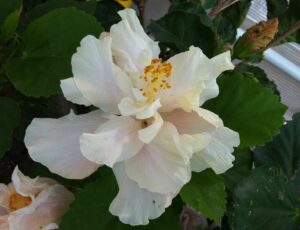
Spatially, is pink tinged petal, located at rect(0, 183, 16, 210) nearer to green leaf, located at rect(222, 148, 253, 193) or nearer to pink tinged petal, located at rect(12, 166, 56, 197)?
pink tinged petal, located at rect(12, 166, 56, 197)

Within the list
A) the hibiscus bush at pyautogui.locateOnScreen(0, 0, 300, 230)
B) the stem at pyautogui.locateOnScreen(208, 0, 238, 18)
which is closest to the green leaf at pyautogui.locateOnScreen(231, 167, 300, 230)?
the hibiscus bush at pyautogui.locateOnScreen(0, 0, 300, 230)

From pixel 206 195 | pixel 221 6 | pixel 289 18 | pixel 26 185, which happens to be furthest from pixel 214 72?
pixel 289 18

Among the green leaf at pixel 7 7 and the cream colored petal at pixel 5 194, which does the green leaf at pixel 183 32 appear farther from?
the cream colored petal at pixel 5 194

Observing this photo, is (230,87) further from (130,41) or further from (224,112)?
(130,41)

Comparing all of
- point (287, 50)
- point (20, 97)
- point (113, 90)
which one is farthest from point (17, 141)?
point (287, 50)

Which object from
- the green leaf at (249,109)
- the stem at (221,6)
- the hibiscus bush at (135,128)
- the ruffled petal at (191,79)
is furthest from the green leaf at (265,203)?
the stem at (221,6)

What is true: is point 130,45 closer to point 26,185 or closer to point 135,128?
point 135,128
